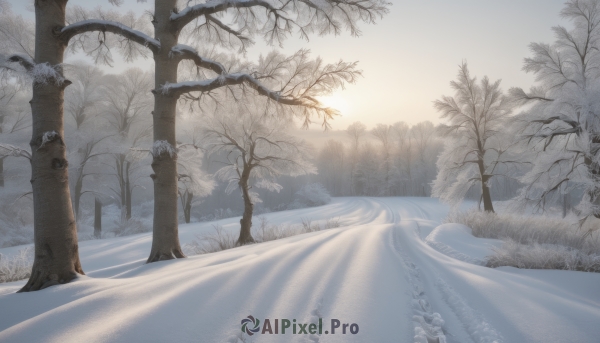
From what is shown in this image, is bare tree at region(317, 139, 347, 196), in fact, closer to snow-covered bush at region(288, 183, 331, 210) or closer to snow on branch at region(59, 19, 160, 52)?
snow-covered bush at region(288, 183, 331, 210)

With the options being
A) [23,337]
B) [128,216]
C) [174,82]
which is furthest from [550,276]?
[128,216]

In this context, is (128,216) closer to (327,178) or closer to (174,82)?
(174,82)

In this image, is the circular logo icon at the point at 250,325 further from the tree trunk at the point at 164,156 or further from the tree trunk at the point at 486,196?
the tree trunk at the point at 486,196

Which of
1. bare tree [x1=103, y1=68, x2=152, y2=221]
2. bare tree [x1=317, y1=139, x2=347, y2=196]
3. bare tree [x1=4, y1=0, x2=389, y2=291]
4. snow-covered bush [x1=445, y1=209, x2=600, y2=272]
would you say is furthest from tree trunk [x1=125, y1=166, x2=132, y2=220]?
bare tree [x1=317, y1=139, x2=347, y2=196]

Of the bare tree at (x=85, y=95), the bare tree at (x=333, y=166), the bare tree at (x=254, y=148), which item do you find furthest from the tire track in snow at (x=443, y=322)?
the bare tree at (x=333, y=166)

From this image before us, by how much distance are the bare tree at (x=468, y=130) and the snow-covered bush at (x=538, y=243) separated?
265 centimetres

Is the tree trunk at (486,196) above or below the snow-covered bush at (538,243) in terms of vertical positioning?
above

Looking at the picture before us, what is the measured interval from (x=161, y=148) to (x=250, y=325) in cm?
393

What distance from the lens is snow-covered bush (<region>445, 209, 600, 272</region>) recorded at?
5.00 m

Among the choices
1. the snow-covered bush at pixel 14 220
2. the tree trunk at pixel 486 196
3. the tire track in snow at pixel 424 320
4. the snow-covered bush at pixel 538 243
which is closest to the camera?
the tire track in snow at pixel 424 320

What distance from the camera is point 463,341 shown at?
7.53ft

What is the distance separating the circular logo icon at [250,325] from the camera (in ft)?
6.82

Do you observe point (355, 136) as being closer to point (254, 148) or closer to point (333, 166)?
point (333, 166)

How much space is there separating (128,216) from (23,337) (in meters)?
19.1
